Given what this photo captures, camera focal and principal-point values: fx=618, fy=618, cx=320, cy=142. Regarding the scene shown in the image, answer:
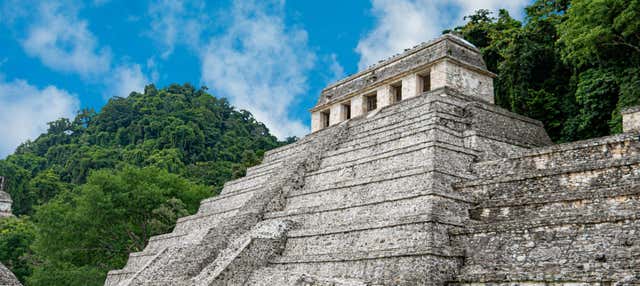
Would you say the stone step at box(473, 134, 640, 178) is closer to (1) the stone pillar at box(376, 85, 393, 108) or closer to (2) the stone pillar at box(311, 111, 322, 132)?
(1) the stone pillar at box(376, 85, 393, 108)

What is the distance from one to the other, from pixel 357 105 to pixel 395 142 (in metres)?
6.31

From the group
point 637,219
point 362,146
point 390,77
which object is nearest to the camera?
point 637,219

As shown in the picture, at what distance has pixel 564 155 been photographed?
36.4 feet

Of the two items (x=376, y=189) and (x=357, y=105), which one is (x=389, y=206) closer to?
(x=376, y=189)

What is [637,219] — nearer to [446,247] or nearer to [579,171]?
[579,171]

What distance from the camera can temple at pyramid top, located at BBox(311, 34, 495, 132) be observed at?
17.8 m

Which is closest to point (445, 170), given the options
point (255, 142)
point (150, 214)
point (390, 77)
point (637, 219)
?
point (637, 219)

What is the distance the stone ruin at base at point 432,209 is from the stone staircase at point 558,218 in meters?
0.02

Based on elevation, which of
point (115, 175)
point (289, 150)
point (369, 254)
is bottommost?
point (369, 254)

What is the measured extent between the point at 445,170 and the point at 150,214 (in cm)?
1407

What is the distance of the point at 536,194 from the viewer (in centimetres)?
1016

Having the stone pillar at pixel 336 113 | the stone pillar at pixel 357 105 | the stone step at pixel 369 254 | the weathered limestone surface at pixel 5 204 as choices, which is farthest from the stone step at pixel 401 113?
the weathered limestone surface at pixel 5 204

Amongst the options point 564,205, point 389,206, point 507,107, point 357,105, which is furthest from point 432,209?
point 507,107

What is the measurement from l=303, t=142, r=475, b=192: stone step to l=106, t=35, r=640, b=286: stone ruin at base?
34 mm
